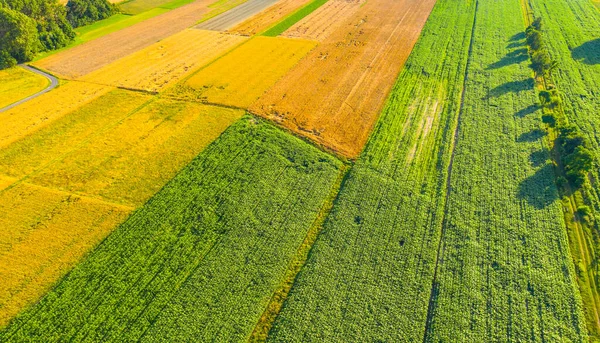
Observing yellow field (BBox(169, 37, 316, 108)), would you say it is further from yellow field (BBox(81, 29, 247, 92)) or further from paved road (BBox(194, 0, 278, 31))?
paved road (BBox(194, 0, 278, 31))

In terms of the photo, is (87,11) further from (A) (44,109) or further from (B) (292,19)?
(B) (292,19)

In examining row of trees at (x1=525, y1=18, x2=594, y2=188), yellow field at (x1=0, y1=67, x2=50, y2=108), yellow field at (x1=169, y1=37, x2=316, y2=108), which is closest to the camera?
row of trees at (x1=525, y1=18, x2=594, y2=188)

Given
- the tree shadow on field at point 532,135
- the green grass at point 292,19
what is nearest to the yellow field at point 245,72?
the green grass at point 292,19

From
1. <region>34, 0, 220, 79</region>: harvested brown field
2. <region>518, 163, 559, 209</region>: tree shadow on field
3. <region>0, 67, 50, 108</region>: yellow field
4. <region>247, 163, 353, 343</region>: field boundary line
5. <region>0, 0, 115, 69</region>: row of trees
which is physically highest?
<region>0, 0, 115, 69</region>: row of trees

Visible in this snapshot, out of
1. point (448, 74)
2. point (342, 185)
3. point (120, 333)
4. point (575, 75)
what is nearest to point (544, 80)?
point (575, 75)

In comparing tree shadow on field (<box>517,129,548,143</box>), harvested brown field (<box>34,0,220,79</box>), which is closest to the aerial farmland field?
tree shadow on field (<box>517,129,548,143</box>)

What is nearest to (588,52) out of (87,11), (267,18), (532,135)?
(532,135)

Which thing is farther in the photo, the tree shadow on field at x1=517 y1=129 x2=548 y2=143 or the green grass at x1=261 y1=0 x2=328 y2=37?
the green grass at x1=261 y1=0 x2=328 y2=37
